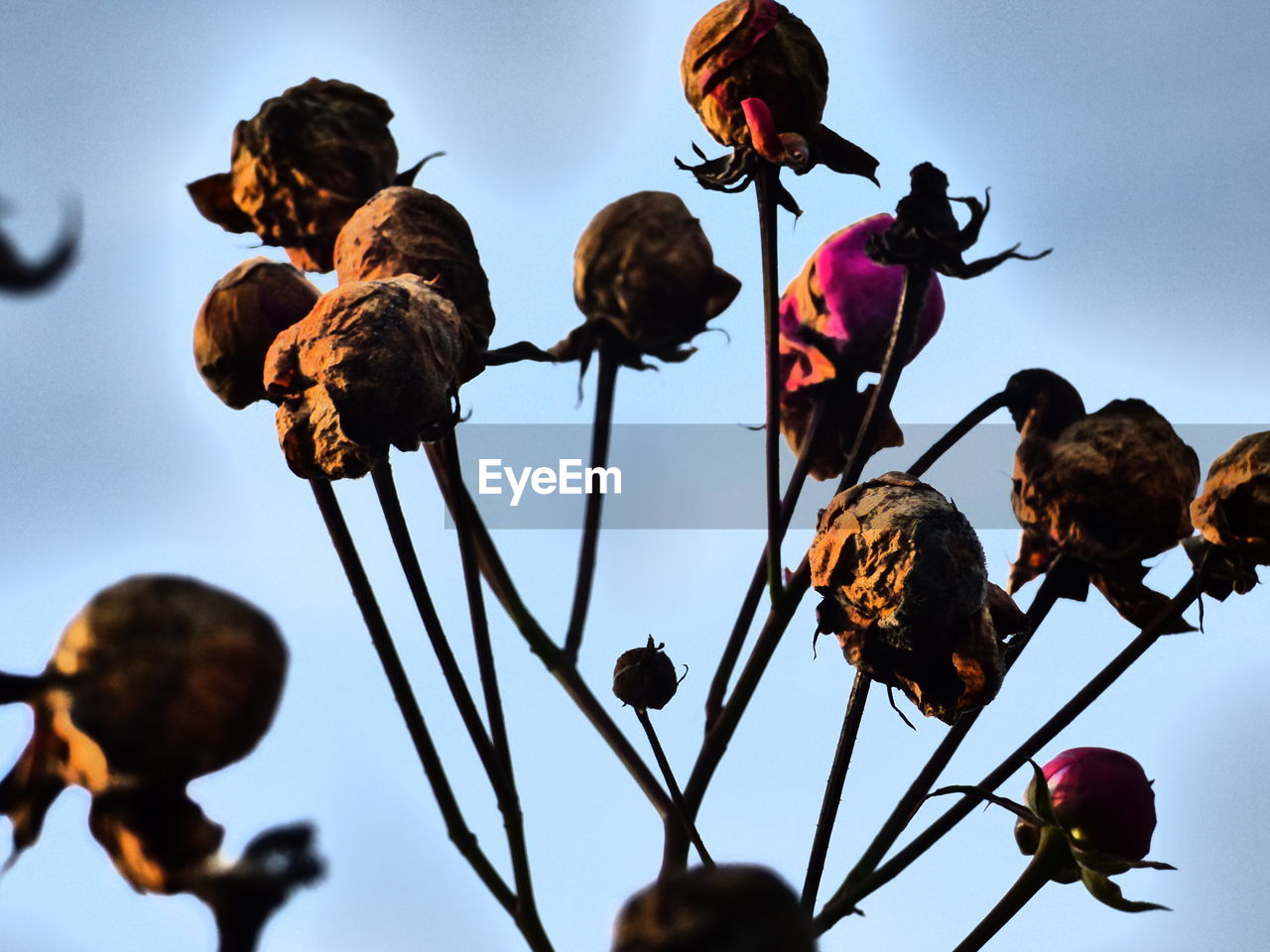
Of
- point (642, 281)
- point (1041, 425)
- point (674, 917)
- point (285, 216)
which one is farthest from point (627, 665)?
point (674, 917)

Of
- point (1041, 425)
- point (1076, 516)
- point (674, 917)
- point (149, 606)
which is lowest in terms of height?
point (674, 917)

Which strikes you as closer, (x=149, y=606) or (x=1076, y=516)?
(x=149, y=606)

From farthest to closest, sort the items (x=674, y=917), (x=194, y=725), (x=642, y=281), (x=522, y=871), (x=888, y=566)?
(x=642, y=281), (x=522, y=871), (x=888, y=566), (x=194, y=725), (x=674, y=917)

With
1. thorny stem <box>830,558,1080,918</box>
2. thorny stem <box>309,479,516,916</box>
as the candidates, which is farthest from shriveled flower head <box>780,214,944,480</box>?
thorny stem <box>309,479,516,916</box>

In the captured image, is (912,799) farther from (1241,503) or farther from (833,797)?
(1241,503)

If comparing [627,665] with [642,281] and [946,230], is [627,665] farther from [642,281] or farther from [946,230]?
[946,230]

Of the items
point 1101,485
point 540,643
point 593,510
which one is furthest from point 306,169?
point 1101,485

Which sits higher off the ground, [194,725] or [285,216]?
[285,216]
